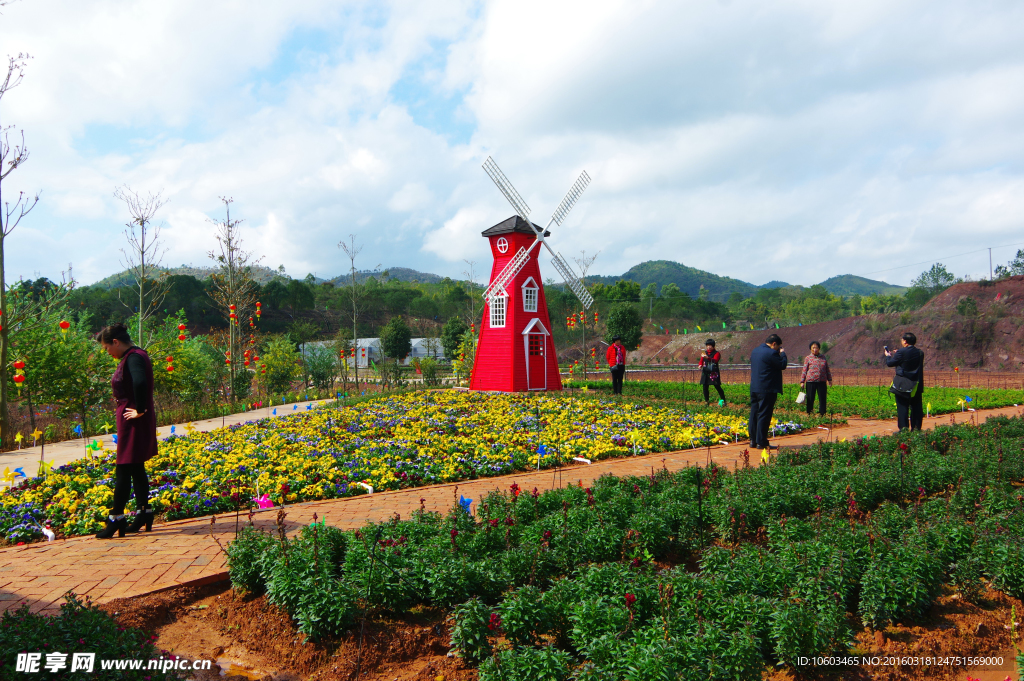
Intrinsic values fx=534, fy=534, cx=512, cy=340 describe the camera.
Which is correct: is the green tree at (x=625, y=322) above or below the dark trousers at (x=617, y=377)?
above

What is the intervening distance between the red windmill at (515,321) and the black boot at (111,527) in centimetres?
1338

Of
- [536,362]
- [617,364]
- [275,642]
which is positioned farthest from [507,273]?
[275,642]

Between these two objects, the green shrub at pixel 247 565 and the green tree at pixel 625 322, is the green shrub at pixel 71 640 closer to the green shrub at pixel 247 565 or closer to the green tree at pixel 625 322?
the green shrub at pixel 247 565

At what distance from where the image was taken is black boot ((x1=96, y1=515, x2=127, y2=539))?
470 cm

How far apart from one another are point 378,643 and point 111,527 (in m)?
3.16

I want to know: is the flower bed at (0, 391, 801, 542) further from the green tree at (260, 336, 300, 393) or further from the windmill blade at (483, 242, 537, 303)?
the green tree at (260, 336, 300, 393)

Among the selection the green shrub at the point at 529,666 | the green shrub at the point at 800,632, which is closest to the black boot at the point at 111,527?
the green shrub at the point at 529,666

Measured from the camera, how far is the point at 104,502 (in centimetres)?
533

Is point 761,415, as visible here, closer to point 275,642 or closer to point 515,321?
point 275,642

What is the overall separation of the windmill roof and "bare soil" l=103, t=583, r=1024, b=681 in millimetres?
16348

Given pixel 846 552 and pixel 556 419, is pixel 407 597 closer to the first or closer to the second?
pixel 846 552

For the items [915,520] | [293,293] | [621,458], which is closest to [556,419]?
[621,458]

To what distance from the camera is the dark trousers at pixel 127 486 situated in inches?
185

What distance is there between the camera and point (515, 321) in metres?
18.1
